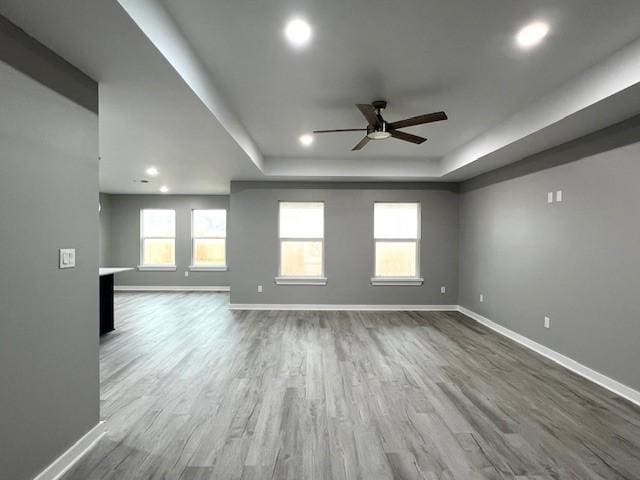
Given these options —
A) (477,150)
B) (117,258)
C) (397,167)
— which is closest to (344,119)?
(477,150)

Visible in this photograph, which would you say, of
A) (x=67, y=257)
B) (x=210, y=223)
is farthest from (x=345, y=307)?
(x=67, y=257)

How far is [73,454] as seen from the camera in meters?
2.06

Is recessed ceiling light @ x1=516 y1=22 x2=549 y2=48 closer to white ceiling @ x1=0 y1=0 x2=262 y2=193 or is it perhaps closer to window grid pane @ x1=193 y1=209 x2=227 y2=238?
white ceiling @ x1=0 y1=0 x2=262 y2=193

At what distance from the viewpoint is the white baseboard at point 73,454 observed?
1877mm

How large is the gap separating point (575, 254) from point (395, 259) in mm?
3238

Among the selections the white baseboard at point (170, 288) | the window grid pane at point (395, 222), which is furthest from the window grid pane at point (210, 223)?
the window grid pane at point (395, 222)

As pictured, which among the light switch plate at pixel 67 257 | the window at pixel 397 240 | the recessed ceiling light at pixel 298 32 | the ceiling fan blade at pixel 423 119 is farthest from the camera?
the window at pixel 397 240

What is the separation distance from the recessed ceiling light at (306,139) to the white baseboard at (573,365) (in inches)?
145

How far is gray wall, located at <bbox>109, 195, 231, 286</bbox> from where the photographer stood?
8883mm

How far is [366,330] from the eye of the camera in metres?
5.12

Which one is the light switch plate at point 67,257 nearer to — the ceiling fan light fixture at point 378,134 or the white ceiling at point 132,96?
the white ceiling at point 132,96

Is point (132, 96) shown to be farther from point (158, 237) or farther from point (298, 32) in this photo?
point (158, 237)

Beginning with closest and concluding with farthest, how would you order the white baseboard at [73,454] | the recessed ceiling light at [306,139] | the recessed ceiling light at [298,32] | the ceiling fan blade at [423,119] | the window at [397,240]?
the white baseboard at [73,454]
the recessed ceiling light at [298,32]
the ceiling fan blade at [423,119]
the recessed ceiling light at [306,139]
the window at [397,240]

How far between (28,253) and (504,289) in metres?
5.19
